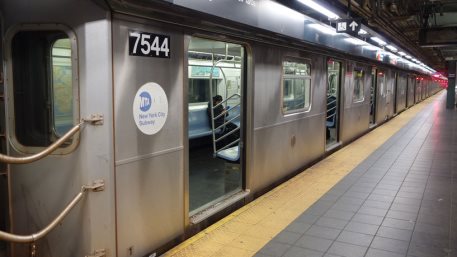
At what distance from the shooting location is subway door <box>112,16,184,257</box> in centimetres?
299

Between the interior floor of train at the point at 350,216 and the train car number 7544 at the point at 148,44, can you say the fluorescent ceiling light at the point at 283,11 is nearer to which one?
the train car number 7544 at the point at 148,44

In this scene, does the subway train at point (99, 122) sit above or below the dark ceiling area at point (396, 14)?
below

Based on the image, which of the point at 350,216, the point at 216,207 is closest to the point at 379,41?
the point at 350,216

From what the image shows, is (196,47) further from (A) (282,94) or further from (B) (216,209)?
(B) (216,209)

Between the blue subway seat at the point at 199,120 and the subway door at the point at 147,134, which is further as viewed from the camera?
the blue subway seat at the point at 199,120

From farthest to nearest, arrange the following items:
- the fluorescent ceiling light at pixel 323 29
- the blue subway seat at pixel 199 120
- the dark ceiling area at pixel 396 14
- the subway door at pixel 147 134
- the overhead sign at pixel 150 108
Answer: the blue subway seat at pixel 199 120 → the dark ceiling area at pixel 396 14 → the fluorescent ceiling light at pixel 323 29 → the overhead sign at pixel 150 108 → the subway door at pixel 147 134

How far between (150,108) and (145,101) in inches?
3.3

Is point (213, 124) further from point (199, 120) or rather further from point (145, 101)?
point (199, 120)

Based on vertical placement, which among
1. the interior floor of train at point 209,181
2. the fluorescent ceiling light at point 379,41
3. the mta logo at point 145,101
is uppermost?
the fluorescent ceiling light at point 379,41

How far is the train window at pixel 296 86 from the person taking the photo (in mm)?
5984

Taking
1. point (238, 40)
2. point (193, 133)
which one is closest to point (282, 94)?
point (238, 40)

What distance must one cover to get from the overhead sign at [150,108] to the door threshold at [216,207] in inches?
44.2

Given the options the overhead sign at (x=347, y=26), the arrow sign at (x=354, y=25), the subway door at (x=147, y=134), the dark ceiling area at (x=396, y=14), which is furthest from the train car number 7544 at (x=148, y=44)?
the arrow sign at (x=354, y=25)

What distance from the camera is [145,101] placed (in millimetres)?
3197
